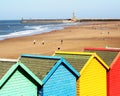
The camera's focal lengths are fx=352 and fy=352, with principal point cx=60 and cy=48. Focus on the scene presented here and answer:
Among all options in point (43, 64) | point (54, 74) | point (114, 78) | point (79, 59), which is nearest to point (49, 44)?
point (114, 78)

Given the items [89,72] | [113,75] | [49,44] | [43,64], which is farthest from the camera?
[49,44]

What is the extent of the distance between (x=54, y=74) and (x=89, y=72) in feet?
5.29

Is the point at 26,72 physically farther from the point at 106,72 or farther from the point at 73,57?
the point at 106,72

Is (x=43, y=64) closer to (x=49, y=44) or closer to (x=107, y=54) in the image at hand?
(x=107, y=54)

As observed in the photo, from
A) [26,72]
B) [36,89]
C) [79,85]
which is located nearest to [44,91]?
[36,89]

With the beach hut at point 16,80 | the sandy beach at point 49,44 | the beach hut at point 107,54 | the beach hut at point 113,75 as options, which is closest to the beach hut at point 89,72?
the beach hut at point 113,75

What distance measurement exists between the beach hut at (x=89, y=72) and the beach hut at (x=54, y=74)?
14.7 inches

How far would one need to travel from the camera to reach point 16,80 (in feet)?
28.2

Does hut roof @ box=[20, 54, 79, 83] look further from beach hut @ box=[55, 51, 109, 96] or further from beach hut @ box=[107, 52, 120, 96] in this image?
beach hut @ box=[107, 52, 120, 96]

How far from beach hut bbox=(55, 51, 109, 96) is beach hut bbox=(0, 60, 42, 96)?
181 centimetres

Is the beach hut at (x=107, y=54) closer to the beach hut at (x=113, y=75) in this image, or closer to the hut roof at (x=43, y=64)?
the beach hut at (x=113, y=75)

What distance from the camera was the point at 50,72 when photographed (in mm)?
9414

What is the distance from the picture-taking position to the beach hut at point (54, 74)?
30.8 feet

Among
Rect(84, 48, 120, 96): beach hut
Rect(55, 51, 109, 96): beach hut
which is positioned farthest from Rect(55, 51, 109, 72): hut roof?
Rect(84, 48, 120, 96): beach hut
